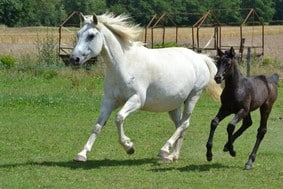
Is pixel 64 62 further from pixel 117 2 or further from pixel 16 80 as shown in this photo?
pixel 117 2

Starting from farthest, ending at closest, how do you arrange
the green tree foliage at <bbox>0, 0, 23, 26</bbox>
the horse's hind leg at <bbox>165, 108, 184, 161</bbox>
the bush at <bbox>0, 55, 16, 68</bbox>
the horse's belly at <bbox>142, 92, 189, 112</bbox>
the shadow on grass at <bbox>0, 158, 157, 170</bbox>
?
1. the green tree foliage at <bbox>0, 0, 23, 26</bbox>
2. the bush at <bbox>0, 55, 16, 68</bbox>
3. the horse's hind leg at <bbox>165, 108, 184, 161</bbox>
4. the horse's belly at <bbox>142, 92, 189, 112</bbox>
5. the shadow on grass at <bbox>0, 158, 157, 170</bbox>

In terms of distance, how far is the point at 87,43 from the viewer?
1027 cm

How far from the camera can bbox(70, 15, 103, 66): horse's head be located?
33.3 ft

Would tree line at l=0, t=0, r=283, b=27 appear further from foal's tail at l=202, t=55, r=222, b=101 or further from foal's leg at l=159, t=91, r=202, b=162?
foal's leg at l=159, t=91, r=202, b=162

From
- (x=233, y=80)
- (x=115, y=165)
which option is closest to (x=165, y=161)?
(x=115, y=165)

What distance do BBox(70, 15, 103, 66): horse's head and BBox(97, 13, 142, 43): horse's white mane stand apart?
23 centimetres

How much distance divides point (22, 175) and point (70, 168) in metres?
0.82

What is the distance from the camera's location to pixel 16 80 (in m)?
24.6

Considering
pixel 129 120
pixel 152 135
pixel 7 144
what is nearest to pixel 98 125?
pixel 7 144

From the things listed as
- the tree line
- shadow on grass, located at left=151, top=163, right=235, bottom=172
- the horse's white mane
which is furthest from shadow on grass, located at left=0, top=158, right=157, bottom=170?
the tree line

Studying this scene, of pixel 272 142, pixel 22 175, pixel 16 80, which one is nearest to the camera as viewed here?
pixel 22 175

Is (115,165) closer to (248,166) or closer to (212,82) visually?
(248,166)

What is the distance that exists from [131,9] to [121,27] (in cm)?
6527

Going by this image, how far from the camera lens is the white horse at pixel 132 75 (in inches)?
407
